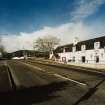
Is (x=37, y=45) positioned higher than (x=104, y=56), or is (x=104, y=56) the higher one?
(x=37, y=45)

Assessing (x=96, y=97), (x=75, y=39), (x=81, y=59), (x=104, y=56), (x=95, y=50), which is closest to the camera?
(x=96, y=97)

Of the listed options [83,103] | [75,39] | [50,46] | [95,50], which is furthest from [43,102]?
[50,46]

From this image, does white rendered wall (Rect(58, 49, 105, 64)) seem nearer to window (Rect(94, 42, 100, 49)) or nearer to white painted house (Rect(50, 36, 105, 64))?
white painted house (Rect(50, 36, 105, 64))

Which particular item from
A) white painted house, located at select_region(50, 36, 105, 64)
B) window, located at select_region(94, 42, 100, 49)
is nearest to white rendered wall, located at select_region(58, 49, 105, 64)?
white painted house, located at select_region(50, 36, 105, 64)

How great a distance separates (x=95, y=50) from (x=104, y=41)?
11.4ft

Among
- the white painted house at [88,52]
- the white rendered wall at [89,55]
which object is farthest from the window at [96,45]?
the white rendered wall at [89,55]

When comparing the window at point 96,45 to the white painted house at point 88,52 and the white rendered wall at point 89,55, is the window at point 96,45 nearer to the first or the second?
the white painted house at point 88,52

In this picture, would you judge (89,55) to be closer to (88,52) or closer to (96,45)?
(88,52)

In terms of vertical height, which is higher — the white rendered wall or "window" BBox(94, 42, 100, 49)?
"window" BBox(94, 42, 100, 49)

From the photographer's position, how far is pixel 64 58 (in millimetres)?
77312

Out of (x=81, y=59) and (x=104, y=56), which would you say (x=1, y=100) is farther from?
(x=81, y=59)

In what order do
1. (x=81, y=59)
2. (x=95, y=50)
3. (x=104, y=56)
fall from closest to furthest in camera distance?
(x=104, y=56) → (x=95, y=50) → (x=81, y=59)

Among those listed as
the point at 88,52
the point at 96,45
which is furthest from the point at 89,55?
the point at 96,45

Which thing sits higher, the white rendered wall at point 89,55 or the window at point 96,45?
the window at point 96,45
